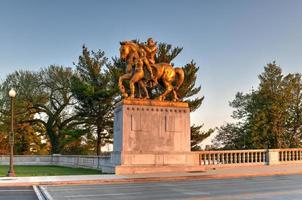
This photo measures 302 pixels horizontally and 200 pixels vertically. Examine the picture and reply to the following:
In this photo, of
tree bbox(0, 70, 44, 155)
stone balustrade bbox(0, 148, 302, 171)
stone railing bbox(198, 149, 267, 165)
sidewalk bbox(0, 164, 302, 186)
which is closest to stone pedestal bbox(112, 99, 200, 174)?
stone balustrade bbox(0, 148, 302, 171)

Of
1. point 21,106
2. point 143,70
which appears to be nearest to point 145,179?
point 143,70

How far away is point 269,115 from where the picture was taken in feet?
146

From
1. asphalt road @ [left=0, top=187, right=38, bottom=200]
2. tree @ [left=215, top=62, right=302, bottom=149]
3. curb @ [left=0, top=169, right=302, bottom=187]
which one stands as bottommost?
curb @ [left=0, top=169, right=302, bottom=187]

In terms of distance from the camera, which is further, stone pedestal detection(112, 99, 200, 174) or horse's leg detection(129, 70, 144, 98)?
horse's leg detection(129, 70, 144, 98)

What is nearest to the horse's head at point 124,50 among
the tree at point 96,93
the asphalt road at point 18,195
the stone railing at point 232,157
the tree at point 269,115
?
the stone railing at point 232,157

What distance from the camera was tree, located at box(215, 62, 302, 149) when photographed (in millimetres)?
43938

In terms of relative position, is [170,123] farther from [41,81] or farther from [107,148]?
[41,81]

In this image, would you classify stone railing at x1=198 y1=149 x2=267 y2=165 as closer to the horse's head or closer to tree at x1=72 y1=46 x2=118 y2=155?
the horse's head

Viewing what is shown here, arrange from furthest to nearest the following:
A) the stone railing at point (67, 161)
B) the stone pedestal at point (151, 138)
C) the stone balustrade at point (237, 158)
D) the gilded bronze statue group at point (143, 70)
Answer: the stone railing at point (67, 161)
the stone balustrade at point (237, 158)
the gilded bronze statue group at point (143, 70)
the stone pedestal at point (151, 138)

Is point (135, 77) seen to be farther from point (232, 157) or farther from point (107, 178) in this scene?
point (232, 157)

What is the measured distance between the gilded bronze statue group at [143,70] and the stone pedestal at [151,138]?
80 cm

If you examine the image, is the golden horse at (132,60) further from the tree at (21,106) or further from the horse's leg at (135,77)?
the tree at (21,106)

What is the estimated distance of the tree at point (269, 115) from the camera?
144ft

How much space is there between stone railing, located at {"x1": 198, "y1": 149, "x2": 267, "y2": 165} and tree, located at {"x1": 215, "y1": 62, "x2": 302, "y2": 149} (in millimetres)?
17668
